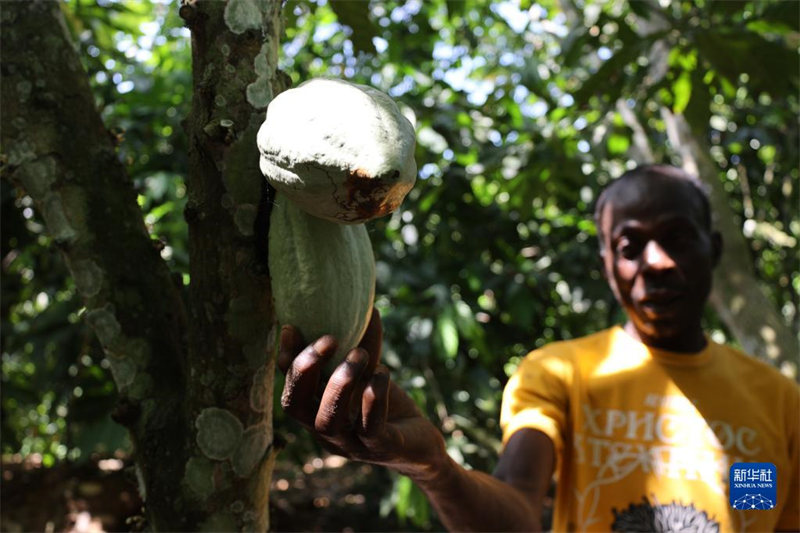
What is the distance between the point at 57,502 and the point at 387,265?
5.27 feet

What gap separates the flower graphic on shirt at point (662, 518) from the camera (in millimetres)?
1133

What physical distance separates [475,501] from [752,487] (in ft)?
1.40

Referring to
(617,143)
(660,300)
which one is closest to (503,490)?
(660,300)

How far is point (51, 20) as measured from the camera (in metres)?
0.80

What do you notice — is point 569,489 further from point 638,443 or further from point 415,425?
point 415,425

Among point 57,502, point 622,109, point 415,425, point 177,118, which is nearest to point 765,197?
point 622,109

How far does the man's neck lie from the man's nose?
0.50 feet

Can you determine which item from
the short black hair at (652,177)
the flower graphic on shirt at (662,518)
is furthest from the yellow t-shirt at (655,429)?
the short black hair at (652,177)

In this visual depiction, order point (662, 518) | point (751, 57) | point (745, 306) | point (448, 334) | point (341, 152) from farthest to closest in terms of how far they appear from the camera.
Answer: point (745, 306) → point (448, 334) → point (751, 57) → point (662, 518) → point (341, 152)

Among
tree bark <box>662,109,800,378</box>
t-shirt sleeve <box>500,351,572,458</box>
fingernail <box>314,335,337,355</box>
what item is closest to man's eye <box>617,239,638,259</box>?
t-shirt sleeve <box>500,351,572,458</box>

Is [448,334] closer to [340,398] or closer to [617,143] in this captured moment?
[617,143]

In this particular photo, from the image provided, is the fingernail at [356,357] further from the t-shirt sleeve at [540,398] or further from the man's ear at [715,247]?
the man's ear at [715,247]

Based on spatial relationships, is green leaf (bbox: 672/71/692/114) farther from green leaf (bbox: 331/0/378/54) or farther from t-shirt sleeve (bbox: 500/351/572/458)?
green leaf (bbox: 331/0/378/54)

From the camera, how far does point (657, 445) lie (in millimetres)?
1206
